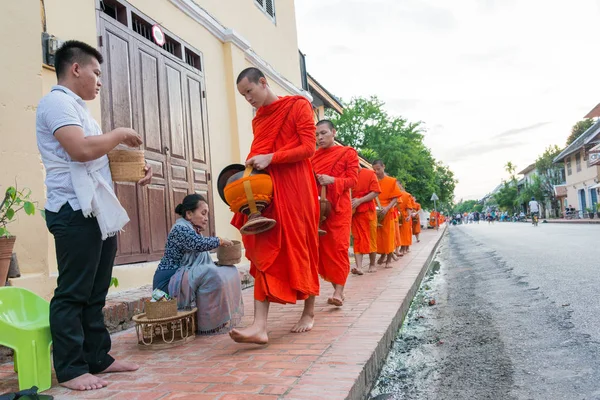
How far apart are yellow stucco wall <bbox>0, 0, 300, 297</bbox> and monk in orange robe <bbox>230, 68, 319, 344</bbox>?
159cm

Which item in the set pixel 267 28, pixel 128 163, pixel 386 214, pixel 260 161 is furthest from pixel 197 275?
pixel 267 28

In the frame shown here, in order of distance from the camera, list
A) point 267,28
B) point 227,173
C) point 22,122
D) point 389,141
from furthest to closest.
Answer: point 389,141
point 267,28
point 22,122
point 227,173

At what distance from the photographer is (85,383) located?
2.46 meters

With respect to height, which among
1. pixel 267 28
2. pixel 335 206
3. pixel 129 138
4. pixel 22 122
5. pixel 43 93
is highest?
pixel 267 28

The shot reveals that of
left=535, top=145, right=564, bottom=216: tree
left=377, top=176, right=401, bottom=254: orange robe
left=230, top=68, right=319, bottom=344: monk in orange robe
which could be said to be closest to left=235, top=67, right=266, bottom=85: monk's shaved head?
left=230, top=68, right=319, bottom=344: monk in orange robe

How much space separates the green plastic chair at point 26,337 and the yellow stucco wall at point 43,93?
855 mm

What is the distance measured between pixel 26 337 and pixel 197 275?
55.6 inches

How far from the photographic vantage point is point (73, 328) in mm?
2451

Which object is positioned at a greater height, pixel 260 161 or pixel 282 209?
pixel 260 161

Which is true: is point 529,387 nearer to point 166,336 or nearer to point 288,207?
point 288,207

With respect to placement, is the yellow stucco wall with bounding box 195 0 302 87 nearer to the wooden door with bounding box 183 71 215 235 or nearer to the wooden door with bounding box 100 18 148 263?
the wooden door with bounding box 183 71 215 235

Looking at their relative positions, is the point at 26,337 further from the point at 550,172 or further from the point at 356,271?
the point at 550,172

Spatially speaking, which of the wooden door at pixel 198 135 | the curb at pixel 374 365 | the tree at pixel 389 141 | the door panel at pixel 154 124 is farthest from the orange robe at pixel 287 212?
the tree at pixel 389 141

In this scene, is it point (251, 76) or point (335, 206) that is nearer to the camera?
point (251, 76)
